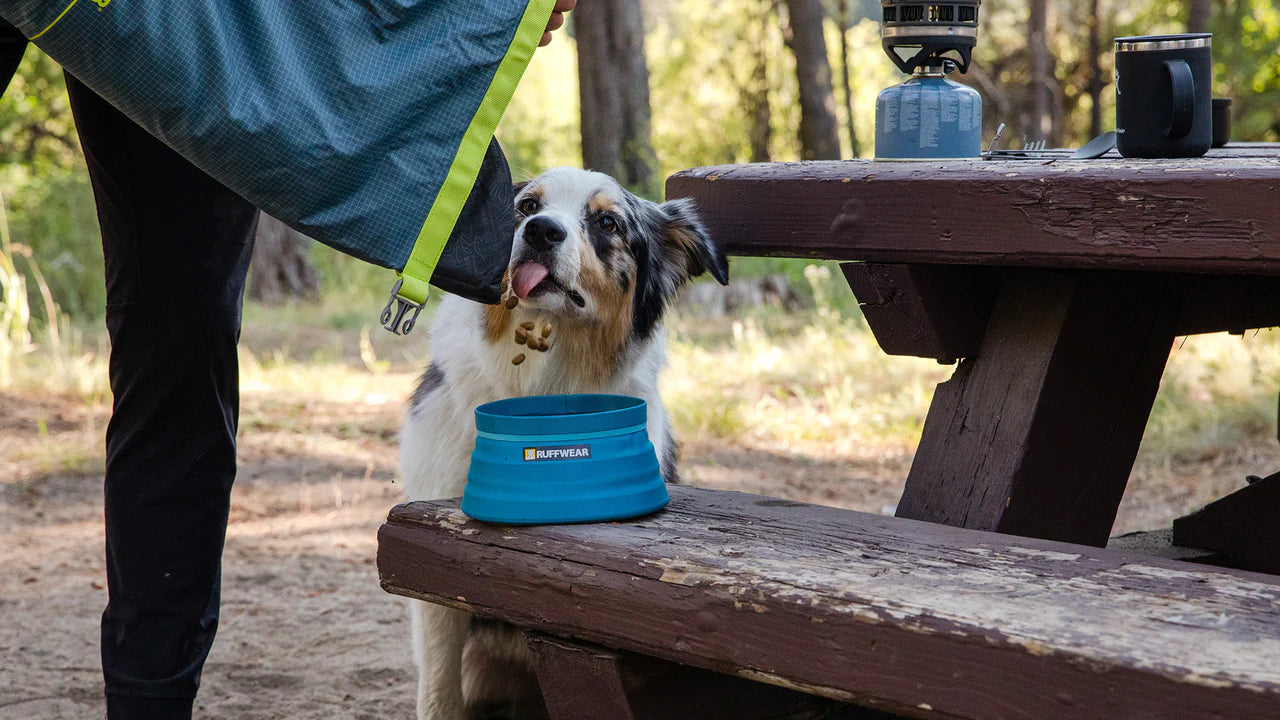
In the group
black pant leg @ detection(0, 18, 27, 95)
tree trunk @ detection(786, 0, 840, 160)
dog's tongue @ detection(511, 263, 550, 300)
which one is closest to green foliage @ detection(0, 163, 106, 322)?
tree trunk @ detection(786, 0, 840, 160)

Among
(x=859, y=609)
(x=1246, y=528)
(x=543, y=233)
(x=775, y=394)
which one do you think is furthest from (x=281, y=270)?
(x=859, y=609)

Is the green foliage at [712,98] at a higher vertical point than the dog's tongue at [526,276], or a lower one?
higher

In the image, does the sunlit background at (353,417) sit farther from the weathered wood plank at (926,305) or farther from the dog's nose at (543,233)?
the weathered wood plank at (926,305)

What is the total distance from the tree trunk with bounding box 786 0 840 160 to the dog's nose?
26.9 ft

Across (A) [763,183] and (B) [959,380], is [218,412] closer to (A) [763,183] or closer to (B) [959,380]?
(A) [763,183]

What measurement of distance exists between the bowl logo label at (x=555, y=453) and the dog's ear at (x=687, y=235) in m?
1.06

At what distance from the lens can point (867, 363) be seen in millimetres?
6637

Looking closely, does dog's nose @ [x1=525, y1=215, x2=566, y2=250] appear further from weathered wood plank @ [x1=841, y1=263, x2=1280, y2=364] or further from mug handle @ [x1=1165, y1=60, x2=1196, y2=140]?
mug handle @ [x1=1165, y1=60, x2=1196, y2=140]

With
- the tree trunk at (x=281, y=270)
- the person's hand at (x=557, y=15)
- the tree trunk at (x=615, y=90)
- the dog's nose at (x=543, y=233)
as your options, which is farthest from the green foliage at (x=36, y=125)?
the person's hand at (x=557, y=15)

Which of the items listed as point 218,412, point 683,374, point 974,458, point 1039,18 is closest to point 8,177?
point 683,374

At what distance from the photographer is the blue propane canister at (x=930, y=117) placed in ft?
6.84

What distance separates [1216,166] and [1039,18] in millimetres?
12027

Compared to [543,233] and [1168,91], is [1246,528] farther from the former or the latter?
[543,233]

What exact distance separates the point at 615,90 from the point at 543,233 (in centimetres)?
764
